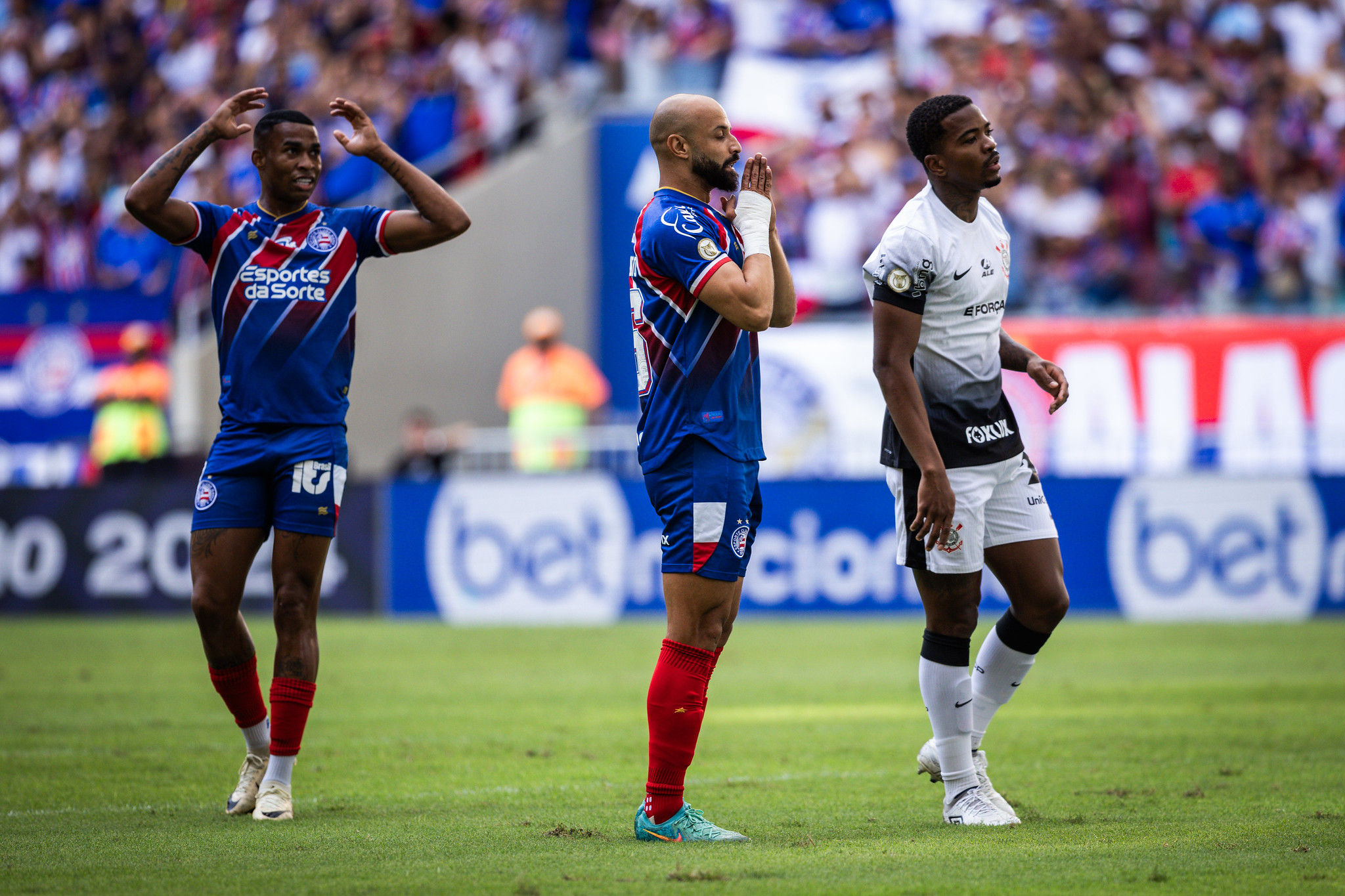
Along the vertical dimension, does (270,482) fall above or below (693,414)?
below

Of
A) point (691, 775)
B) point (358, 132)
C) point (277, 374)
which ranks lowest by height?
point (691, 775)

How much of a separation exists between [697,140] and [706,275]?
1.72 ft

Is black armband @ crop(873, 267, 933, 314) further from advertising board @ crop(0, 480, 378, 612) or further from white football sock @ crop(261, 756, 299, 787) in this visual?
advertising board @ crop(0, 480, 378, 612)

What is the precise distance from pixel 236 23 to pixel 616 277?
25.8ft

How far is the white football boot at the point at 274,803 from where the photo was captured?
5.77 metres

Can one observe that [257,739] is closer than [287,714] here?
No

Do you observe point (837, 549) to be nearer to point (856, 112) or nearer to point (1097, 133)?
point (1097, 133)

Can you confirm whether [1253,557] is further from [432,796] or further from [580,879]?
[580,879]

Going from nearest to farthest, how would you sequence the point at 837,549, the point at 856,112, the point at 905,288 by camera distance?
the point at 905,288, the point at 837,549, the point at 856,112

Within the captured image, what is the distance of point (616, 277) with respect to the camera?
65.1ft

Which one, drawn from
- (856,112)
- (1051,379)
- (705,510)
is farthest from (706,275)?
(856,112)

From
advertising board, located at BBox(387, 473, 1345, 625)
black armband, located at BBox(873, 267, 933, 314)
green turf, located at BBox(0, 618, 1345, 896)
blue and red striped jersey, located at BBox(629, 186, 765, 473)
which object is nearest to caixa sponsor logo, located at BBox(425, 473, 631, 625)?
advertising board, located at BBox(387, 473, 1345, 625)

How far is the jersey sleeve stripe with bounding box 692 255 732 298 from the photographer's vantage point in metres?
5.09

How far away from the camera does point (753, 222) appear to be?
17.2 feet
